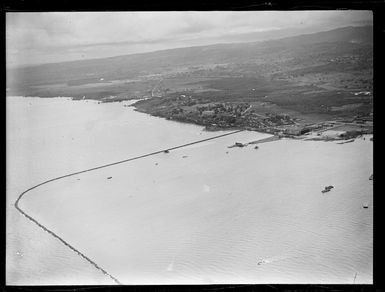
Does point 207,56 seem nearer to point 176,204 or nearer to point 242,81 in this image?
point 242,81

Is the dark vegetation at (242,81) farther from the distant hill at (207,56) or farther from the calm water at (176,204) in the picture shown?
the calm water at (176,204)

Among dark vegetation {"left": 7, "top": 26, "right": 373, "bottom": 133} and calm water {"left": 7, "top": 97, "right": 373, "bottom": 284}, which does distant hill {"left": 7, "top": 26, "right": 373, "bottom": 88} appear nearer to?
dark vegetation {"left": 7, "top": 26, "right": 373, "bottom": 133}

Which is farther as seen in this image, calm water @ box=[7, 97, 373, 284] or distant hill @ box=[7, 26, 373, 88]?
distant hill @ box=[7, 26, 373, 88]

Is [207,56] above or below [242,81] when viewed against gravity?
above

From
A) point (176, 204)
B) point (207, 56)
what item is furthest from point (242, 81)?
point (176, 204)

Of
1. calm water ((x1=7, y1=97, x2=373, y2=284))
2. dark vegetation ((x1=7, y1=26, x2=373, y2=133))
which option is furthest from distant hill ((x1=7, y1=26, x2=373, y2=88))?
calm water ((x1=7, y1=97, x2=373, y2=284))
